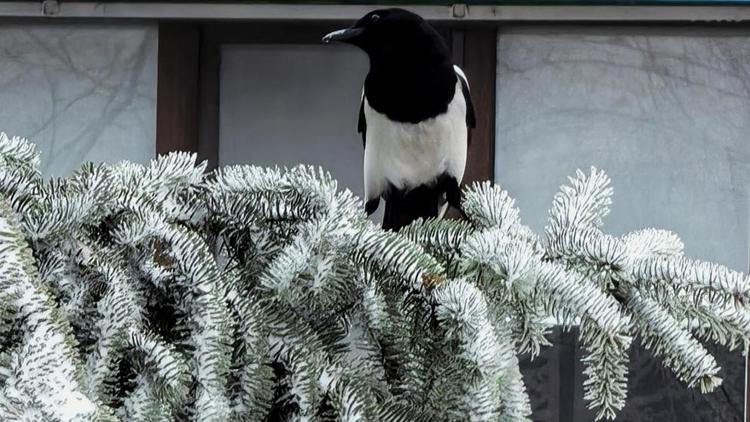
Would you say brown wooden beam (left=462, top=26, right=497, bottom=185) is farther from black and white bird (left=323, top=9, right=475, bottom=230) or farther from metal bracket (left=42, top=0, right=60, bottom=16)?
metal bracket (left=42, top=0, right=60, bottom=16)

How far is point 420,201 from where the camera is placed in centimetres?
277

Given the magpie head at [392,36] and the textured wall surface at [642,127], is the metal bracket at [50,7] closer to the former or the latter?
the magpie head at [392,36]

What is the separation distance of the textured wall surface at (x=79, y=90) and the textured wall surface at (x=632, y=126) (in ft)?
2.74

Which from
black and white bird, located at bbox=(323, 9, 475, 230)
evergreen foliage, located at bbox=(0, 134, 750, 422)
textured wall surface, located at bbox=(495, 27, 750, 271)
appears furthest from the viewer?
textured wall surface, located at bbox=(495, 27, 750, 271)

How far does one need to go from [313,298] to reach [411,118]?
190 centimetres

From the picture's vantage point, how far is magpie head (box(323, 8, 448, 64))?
2500 millimetres

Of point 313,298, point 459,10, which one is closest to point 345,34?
A: point 459,10

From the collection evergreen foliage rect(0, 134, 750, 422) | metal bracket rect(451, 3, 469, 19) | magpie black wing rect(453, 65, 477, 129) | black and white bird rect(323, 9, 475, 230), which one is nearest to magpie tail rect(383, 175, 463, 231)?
black and white bird rect(323, 9, 475, 230)

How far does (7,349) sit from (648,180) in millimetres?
2478

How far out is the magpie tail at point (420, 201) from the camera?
2717 millimetres

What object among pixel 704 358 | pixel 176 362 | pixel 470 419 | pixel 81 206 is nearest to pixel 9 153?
pixel 81 206

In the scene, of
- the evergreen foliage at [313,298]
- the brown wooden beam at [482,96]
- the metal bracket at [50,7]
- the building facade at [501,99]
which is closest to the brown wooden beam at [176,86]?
the building facade at [501,99]

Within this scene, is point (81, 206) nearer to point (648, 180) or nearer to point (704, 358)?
point (704, 358)

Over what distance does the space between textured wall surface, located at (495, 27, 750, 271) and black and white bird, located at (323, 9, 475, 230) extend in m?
0.23
